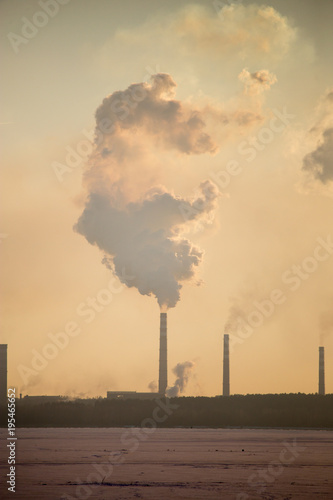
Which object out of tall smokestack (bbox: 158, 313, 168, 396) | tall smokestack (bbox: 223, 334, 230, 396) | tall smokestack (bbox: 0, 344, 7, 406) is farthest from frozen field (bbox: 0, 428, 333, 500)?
tall smokestack (bbox: 0, 344, 7, 406)

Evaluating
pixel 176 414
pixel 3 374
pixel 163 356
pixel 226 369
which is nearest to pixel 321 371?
pixel 226 369

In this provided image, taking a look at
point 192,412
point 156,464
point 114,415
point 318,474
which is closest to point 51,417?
point 114,415

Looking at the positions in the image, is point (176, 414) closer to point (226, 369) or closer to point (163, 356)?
point (163, 356)

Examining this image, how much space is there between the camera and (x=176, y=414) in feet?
271

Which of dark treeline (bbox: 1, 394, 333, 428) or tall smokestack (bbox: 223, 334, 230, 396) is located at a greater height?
tall smokestack (bbox: 223, 334, 230, 396)

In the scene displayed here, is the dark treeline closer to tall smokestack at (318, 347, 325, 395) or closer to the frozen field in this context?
tall smokestack at (318, 347, 325, 395)
